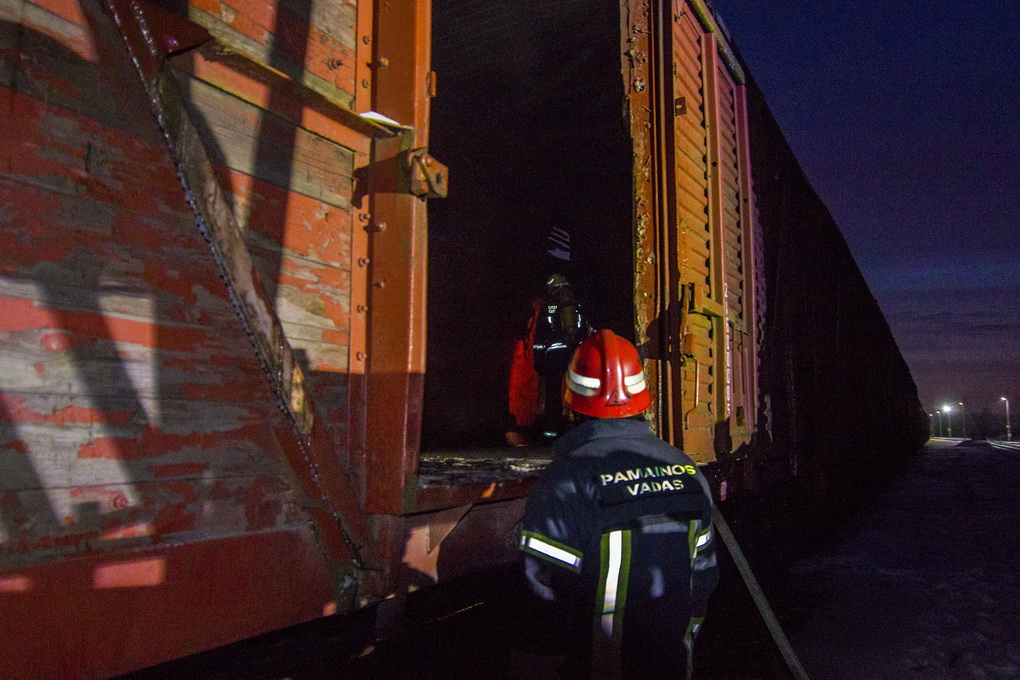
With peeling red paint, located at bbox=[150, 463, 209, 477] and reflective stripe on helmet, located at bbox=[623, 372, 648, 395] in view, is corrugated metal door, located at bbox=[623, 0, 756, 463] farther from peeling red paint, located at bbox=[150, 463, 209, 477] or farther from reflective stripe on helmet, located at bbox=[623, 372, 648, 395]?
peeling red paint, located at bbox=[150, 463, 209, 477]

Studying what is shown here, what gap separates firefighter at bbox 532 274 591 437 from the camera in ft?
18.1

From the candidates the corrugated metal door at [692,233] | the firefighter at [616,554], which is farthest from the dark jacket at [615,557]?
the corrugated metal door at [692,233]

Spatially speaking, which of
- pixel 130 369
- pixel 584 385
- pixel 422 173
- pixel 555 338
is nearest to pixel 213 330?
pixel 130 369

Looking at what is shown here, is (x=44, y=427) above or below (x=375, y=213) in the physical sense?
below

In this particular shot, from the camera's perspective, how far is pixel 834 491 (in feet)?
28.6

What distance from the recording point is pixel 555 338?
5664 millimetres

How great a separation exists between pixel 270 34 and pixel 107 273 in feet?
2.91

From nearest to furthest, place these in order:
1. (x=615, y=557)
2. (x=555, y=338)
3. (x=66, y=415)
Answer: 1. (x=66, y=415)
2. (x=615, y=557)
3. (x=555, y=338)

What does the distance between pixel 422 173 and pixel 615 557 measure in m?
1.32

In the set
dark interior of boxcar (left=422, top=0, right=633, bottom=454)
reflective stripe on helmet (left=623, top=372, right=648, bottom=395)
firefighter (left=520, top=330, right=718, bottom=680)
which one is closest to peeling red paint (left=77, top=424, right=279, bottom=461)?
firefighter (left=520, top=330, right=718, bottom=680)

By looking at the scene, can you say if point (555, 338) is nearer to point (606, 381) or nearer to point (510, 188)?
point (510, 188)

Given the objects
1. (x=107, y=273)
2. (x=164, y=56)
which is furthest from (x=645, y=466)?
(x=164, y=56)

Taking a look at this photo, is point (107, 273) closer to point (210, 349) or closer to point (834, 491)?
point (210, 349)

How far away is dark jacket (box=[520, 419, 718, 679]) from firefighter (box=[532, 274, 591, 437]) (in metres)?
3.61
